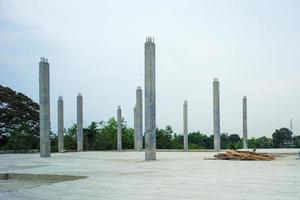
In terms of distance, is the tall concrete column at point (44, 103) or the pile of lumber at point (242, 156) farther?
the tall concrete column at point (44, 103)

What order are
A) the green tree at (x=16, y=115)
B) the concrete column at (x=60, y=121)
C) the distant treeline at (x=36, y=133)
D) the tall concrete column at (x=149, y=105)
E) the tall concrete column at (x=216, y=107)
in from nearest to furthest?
the tall concrete column at (x=149, y=105) → the tall concrete column at (x=216, y=107) → the concrete column at (x=60, y=121) → the distant treeline at (x=36, y=133) → the green tree at (x=16, y=115)

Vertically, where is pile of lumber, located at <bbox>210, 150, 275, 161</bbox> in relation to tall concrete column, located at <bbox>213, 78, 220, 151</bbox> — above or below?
below

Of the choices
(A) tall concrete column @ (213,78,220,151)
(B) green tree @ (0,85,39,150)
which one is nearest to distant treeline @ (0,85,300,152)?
(B) green tree @ (0,85,39,150)

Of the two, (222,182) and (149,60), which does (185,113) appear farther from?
(222,182)

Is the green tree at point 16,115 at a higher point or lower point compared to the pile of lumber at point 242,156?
higher

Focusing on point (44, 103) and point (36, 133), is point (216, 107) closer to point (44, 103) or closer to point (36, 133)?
point (44, 103)

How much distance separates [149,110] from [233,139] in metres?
48.1

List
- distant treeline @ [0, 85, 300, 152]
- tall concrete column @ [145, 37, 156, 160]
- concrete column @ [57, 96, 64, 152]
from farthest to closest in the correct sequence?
distant treeline @ [0, 85, 300, 152], concrete column @ [57, 96, 64, 152], tall concrete column @ [145, 37, 156, 160]

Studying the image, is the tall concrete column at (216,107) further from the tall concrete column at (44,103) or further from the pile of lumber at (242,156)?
the pile of lumber at (242,156)

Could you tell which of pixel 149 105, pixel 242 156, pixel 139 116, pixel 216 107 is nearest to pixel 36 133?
pixel 139 116

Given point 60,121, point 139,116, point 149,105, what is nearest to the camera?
point 149,105

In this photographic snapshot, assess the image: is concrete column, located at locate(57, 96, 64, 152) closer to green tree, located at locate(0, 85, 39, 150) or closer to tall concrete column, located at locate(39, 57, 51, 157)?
green tree, located at locate(0, 85, 39, 150)

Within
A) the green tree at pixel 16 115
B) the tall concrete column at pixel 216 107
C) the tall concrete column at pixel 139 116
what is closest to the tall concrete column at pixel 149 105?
the tall concrete column at pixel 216 107

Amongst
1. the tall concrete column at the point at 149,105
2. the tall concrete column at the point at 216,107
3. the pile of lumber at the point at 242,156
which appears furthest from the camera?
the tall concrete column at the point at 216,107
